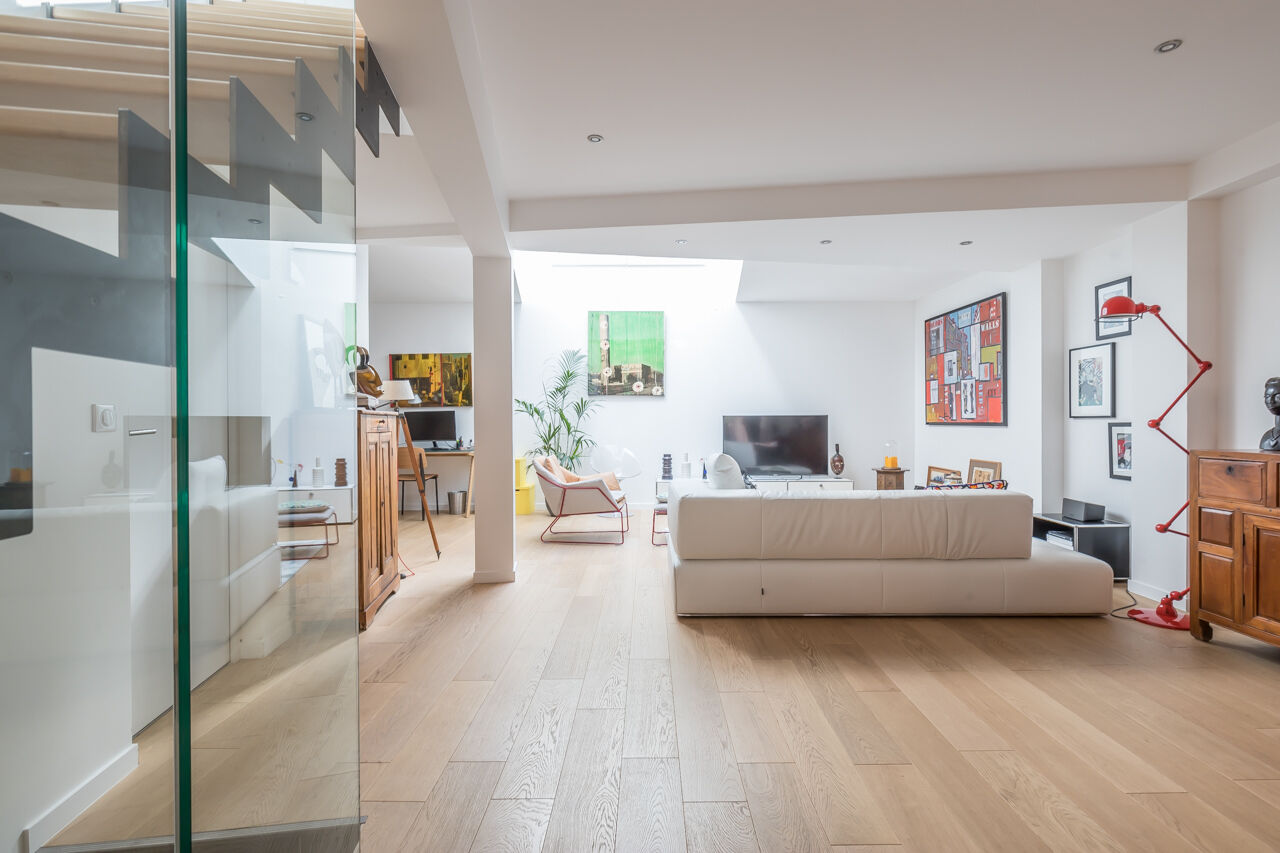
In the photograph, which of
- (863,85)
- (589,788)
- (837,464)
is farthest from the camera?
(837,464)

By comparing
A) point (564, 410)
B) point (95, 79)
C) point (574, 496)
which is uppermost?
point (95, 79)

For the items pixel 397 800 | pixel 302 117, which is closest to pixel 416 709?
pixel 397 800


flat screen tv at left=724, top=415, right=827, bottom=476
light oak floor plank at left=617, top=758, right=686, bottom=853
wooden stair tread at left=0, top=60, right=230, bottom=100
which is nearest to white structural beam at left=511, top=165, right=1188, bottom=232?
light oak floor plank at left=617, top=758, right=686, bottom=853

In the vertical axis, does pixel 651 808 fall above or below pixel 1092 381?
below

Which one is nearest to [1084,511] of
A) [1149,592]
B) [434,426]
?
[1149,592]

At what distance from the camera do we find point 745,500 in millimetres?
3658

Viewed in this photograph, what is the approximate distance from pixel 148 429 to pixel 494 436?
3.99m

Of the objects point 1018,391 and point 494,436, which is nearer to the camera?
point 494,436

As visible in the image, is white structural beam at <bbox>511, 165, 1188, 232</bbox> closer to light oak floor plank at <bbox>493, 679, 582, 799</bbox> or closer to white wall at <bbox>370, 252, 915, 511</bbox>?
light oak floor plank at <bbox>493, 679, 582, 799</bbox>

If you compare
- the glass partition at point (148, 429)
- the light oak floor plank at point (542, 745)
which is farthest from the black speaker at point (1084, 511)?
the glass partition at point (148, 429)

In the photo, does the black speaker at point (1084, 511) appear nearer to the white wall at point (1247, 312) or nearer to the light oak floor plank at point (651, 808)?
the white wall at point (1247, 312)

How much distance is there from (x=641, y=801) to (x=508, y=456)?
2.96m

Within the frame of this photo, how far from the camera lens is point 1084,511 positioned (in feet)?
15.5

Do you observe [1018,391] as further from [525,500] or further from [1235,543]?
[525,500]
